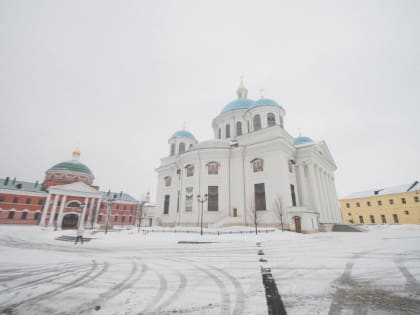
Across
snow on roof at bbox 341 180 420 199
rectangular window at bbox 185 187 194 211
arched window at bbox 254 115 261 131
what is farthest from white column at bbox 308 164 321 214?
snow on roof at bbox 341 180 420 199

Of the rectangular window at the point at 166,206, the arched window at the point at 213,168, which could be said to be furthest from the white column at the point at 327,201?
the rectangular window at the point at 166,206

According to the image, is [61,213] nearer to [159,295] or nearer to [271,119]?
[271,119]

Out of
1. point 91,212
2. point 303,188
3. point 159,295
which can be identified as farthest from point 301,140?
point 91,212

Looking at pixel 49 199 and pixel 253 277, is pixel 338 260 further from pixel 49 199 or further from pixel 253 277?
pixel 49 199

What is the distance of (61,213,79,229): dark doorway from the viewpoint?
40.8 meters

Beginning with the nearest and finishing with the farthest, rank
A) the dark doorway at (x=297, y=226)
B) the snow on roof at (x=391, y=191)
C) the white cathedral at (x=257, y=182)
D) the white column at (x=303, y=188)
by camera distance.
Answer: the dark doorway at (x=297, y=226) → the white cathedral at (x=257, y=182) → the white column at (x=303, y=188) → the snow on roof at (x=391, y=191)

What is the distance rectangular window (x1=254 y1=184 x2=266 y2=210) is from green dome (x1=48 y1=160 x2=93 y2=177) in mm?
44380

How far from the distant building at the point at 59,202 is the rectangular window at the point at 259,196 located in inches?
971

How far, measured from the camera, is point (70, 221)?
4166 cm

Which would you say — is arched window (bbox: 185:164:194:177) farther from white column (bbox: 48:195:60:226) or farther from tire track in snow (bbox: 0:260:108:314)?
white column (bbox: 48:195:60:226)

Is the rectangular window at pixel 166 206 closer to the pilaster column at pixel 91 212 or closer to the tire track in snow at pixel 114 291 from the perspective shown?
the pilaster column at pixel 91 212

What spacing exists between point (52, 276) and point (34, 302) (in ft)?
8.13

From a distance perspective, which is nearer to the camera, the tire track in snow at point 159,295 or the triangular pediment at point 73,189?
the tire track in snow at point 159,295

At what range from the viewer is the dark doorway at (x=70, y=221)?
134 ft
